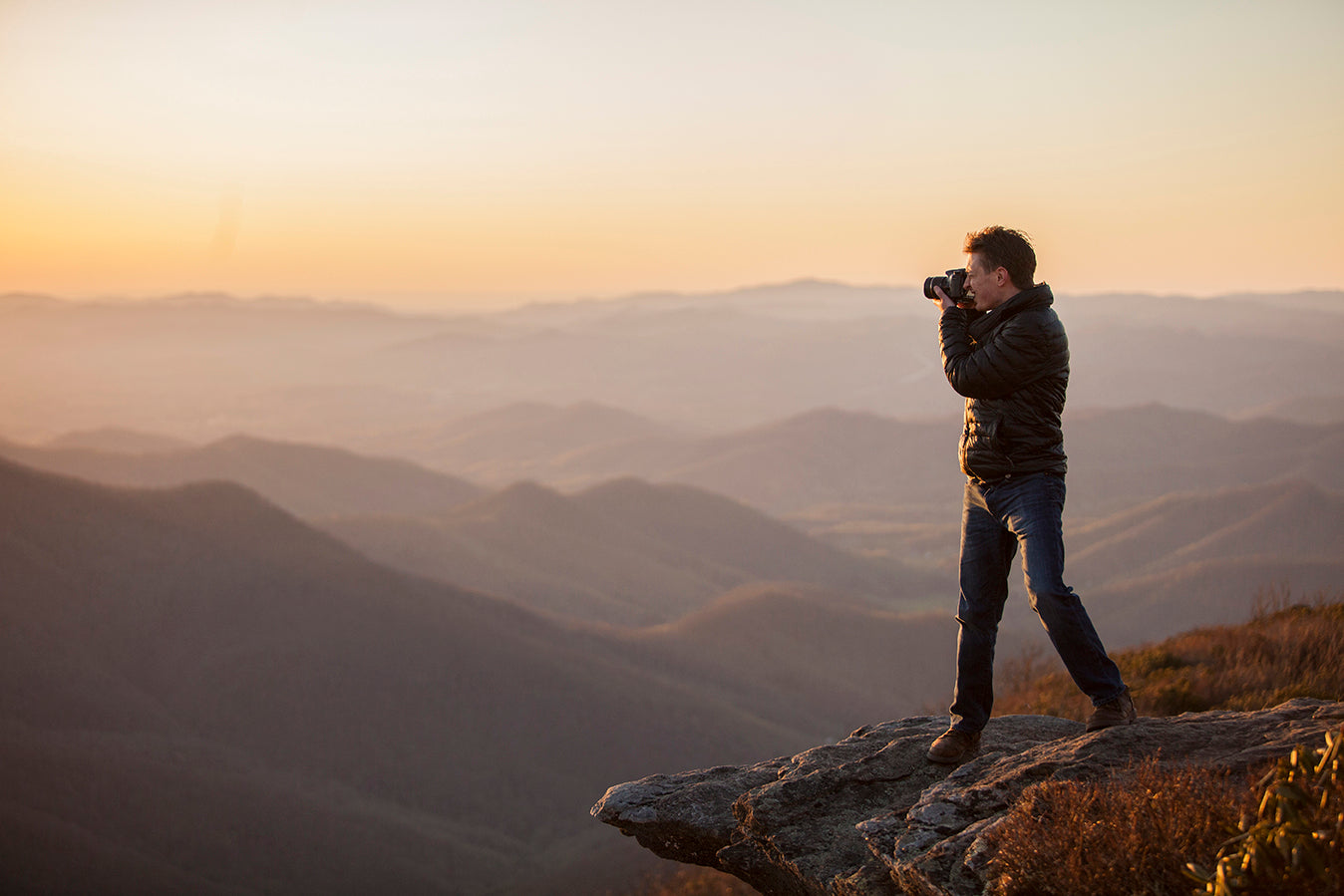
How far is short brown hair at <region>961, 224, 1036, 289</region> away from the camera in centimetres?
441

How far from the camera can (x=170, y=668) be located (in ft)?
111

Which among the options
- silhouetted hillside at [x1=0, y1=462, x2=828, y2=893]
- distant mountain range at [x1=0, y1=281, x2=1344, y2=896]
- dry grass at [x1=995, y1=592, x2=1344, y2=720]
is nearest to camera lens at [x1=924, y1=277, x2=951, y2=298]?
dry grass at [x1=995, y1=592, x2=1344, y2=720]

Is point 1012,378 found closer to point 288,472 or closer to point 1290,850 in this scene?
point 1290,850

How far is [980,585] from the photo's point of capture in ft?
15.6

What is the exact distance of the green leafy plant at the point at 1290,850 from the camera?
2.61 m

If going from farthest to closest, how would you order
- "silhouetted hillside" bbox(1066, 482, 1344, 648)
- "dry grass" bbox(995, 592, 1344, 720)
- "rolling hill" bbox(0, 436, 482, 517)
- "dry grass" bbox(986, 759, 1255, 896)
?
"rolling hill" bbox(0, 436, 482, 517), "silhouetted hillside" bbox(1066, 482, 1344, 648), "dry grass" bbox(995, 592, 1344, 720), "dry grass" bbox(986, 759, 1255, 896)

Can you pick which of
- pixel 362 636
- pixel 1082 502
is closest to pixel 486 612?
pixel 362 636

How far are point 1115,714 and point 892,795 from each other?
1.20m

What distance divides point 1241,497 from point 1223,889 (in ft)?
323

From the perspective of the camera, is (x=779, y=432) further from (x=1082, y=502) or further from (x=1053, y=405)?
(x=1053, y=405)

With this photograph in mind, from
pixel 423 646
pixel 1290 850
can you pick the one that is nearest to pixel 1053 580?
pixel 1290 850

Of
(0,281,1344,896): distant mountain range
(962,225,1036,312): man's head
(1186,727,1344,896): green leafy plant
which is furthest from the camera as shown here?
(0,281,1344,896): distant mountain range

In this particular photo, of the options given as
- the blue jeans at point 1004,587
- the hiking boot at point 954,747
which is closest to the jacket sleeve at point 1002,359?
the blue jeans at point 1004,587

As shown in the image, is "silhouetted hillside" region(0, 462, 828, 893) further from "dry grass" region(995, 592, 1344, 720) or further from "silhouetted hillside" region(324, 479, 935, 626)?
"dry grass" region(995, 592, 1344, 720)
